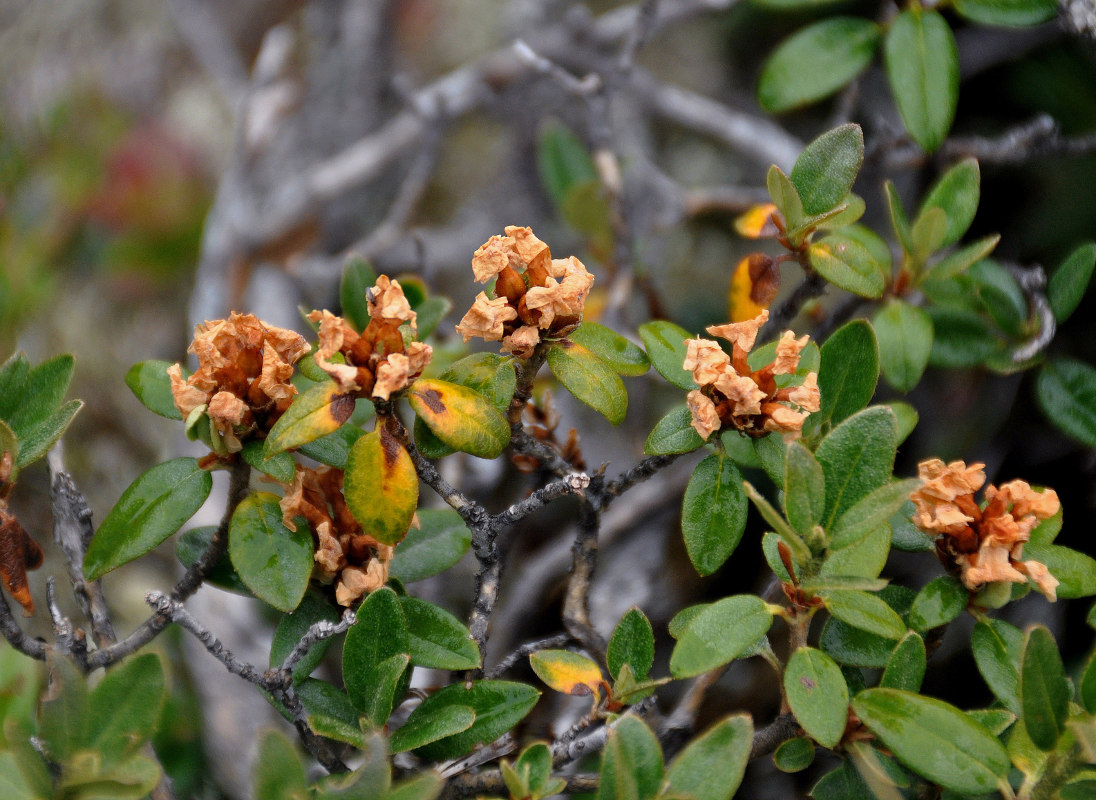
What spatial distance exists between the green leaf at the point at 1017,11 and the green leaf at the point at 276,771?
117 cm

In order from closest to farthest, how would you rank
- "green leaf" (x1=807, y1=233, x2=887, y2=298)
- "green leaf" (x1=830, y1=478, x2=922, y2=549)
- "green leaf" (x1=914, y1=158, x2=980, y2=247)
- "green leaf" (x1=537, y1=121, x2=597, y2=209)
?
"green leaf" (x1=830, y1=478, x2=922, y2=549) → "green leaf" (x1=807, y1=233, x2=887, y2=298) → "green leaf" (x1=914, y1=158, x2=980, y2=247) → "green leaf" (x1=537, y1=121, x2=597, y2=209)

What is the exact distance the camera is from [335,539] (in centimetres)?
82

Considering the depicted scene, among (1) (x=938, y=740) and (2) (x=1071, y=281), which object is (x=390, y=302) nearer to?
(1) (x=938, y=740)

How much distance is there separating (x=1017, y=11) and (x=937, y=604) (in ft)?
2.56

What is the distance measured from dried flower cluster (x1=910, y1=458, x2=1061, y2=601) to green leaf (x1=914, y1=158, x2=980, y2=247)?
383 mm

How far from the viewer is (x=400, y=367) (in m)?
0.71

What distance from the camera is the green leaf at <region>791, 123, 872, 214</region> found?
2.76 feet

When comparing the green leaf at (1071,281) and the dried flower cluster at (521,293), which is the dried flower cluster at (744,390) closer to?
the dried flower cluster at (521,293)

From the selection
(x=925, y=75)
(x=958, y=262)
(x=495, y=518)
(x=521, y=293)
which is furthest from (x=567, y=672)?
(x=925, y=75)

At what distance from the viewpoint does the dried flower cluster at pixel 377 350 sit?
0.71 m

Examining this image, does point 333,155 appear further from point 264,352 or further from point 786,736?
point 786,736

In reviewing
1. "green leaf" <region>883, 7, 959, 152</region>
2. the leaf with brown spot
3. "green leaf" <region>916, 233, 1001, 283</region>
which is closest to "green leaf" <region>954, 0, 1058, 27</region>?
"green leaf" <region>883, 7, 959, 152</region>

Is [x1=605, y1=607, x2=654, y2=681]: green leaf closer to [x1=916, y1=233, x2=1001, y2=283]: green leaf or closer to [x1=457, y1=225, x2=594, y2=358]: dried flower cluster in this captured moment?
[x1=457, y1=225, x2=594, y2=358]: dried flower cluster

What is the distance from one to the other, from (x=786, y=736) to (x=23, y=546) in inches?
32.0
